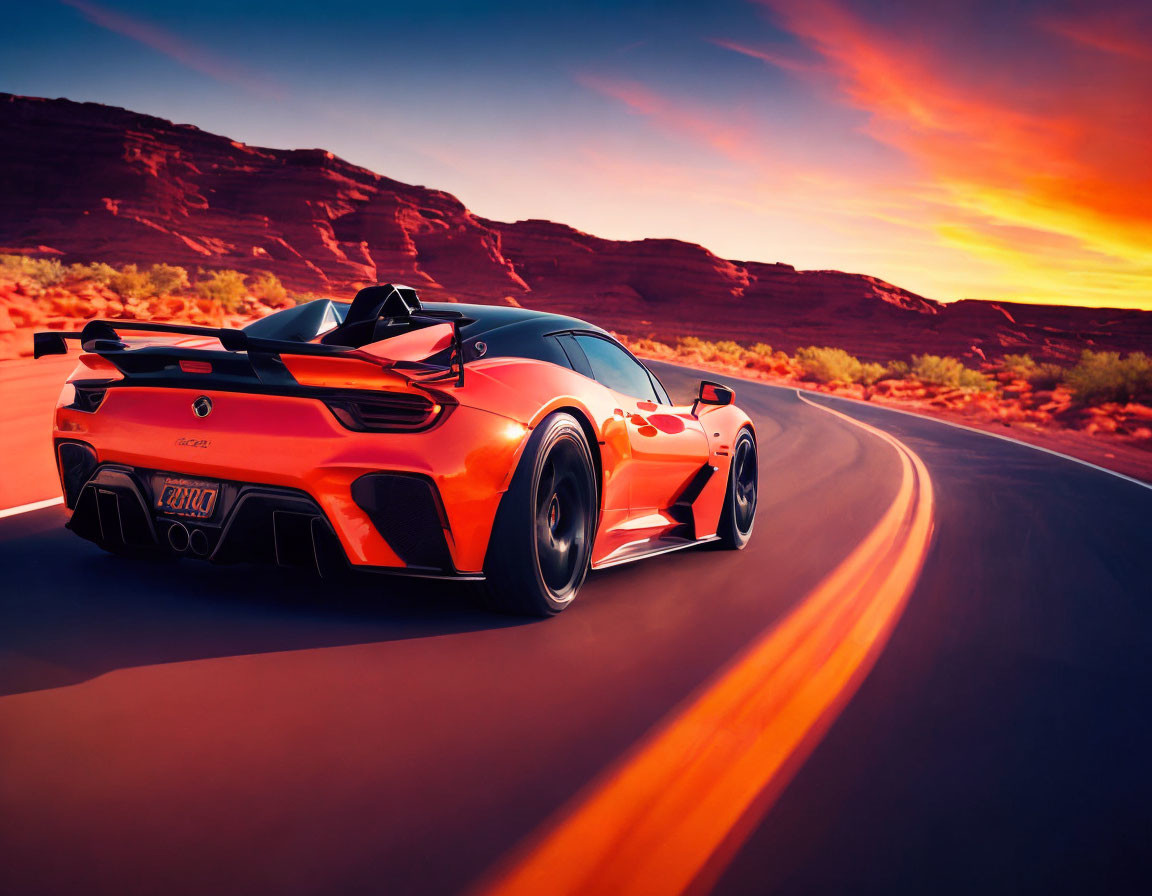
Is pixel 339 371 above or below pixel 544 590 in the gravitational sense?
above

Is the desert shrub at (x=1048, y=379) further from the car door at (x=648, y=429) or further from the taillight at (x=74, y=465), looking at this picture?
the taillight at (x=74, y=465)

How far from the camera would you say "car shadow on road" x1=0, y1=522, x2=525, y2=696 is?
350cm

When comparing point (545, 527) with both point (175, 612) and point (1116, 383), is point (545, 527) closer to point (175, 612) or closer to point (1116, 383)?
point (175, 612)

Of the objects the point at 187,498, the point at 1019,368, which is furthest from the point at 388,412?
the point at 1019,368

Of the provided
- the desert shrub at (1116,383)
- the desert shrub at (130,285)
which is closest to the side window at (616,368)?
the desert shrub at (130,285)

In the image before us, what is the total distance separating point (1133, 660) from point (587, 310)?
112 metres

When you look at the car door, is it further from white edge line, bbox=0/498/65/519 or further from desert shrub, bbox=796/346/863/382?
desert shrub, bbox=796/346/863/382

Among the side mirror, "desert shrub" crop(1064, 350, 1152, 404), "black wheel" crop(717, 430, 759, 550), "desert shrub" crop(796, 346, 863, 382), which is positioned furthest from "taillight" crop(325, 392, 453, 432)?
"desert shrub" crop(796, 346, 863, 382)

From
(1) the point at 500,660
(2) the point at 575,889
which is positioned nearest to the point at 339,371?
(1) the point at 500,660

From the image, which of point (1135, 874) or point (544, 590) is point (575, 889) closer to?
point (1135, 874)

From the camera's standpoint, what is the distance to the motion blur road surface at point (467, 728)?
2297 mm

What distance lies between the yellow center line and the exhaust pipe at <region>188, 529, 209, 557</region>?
6.03ft

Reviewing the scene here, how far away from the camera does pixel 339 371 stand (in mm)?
3621

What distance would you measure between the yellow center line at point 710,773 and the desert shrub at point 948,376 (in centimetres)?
4281
